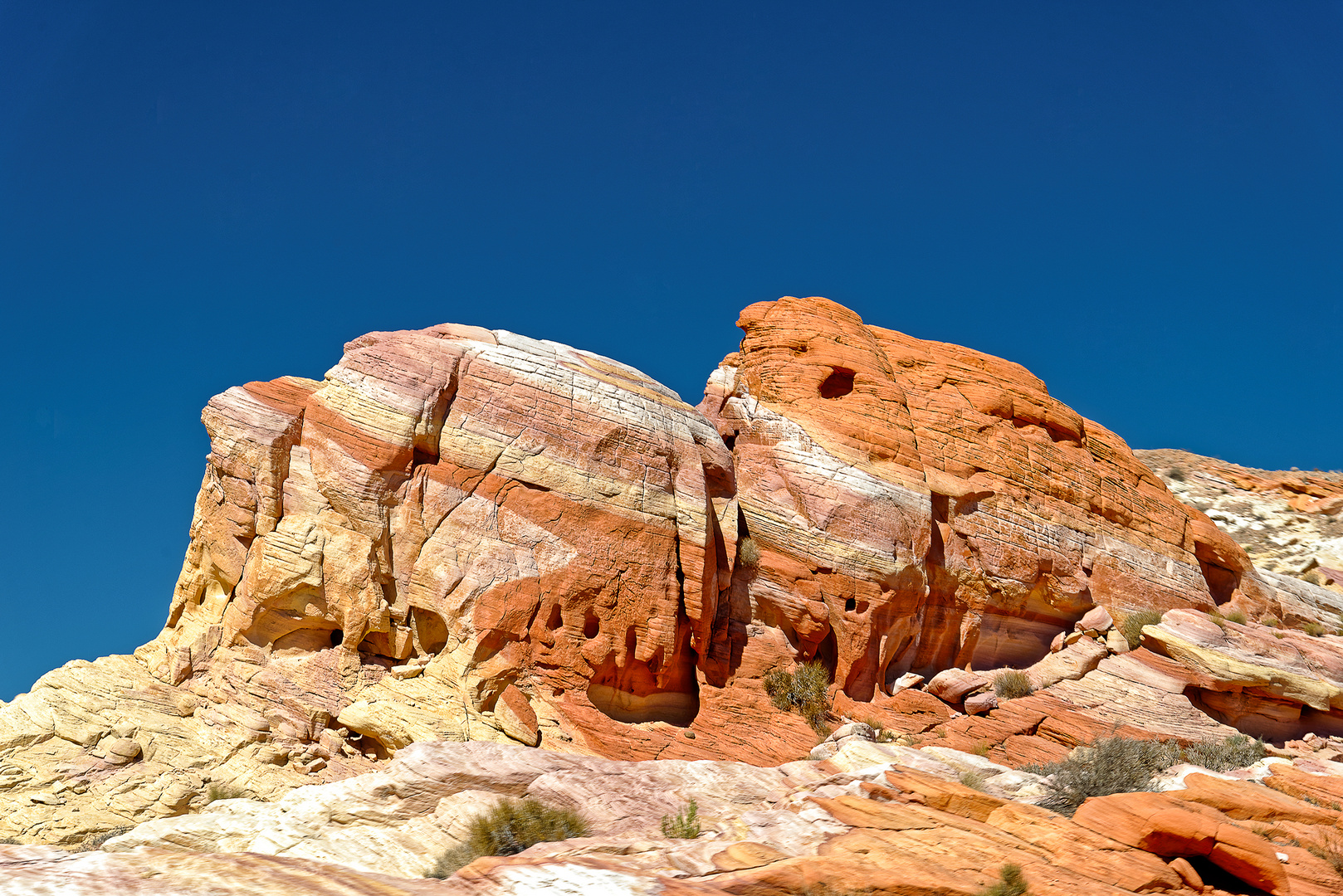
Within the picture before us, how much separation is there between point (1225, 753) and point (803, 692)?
7735 mm

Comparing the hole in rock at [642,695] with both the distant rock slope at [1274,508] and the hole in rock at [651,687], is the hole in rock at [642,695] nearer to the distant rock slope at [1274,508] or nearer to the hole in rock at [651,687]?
the hole in rock at [651,687]

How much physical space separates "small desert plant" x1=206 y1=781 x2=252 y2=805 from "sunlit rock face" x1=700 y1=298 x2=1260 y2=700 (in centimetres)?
981

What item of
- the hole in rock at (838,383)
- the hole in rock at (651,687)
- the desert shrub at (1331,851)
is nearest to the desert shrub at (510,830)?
the hole in rock at (651,687)

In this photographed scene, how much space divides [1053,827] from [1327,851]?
3.58 meters

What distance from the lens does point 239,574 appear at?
18.6 m

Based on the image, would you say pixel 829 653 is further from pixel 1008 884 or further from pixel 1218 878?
pixel 1008 884

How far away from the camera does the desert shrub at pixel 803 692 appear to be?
1994 centimetres

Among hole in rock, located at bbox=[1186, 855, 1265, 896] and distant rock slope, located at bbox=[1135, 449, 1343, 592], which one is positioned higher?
distant rock slope, located at bbox=[1135, 449, 1343, 592]

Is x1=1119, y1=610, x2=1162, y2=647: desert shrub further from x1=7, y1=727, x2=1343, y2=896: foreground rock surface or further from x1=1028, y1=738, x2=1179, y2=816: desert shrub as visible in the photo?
x1=7, y1=727, x2=1343, y2=896: foreground rock surface

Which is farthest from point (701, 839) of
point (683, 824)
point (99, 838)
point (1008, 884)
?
point (99, 838)

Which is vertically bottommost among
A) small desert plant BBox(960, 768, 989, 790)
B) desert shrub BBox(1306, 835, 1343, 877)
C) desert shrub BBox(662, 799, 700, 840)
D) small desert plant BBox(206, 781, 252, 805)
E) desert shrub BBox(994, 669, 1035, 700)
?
desert shrub BBox(1306, 835, 1343, 877)

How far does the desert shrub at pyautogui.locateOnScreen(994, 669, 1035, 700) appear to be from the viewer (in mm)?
21984

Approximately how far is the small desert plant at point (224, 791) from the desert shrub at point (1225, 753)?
1561 centimetres

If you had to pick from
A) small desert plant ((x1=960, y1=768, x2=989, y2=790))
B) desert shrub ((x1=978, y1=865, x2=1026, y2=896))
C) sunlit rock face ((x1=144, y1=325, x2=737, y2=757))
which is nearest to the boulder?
sunlit rock face ((x1=144, y1=325, x2=737, y2=757))
